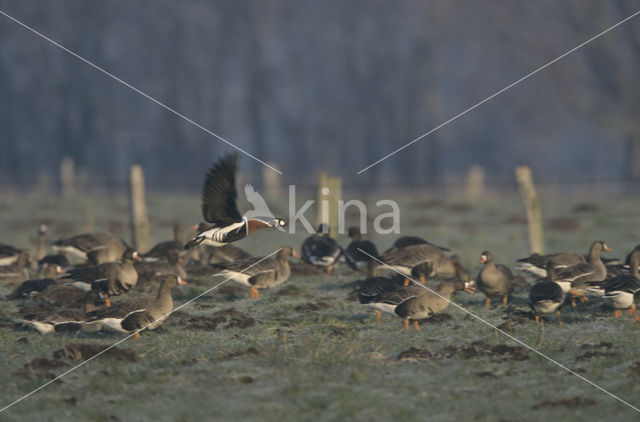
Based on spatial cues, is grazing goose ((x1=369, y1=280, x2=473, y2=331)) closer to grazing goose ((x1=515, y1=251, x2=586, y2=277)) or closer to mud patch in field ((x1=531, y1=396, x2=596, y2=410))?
grazing goose ((x1=515, y1=251, x2=586, y2=277))

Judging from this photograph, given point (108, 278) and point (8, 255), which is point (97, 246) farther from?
point (108, 278)

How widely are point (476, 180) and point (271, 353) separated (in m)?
37.3

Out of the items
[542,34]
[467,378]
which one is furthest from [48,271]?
[542,34]

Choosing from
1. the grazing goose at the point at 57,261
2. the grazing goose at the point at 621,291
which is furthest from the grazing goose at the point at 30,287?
the grazing goose at the point at 621,291

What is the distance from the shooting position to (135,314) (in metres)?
12.1

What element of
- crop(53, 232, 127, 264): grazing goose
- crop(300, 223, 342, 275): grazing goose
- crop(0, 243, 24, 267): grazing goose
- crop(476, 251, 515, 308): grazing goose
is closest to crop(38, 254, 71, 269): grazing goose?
crop(53, 232, 127, 264): grazing goose

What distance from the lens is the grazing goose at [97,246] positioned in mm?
17891

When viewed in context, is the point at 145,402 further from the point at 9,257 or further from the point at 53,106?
the point at 53,106

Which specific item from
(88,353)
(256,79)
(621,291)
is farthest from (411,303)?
(256,79)

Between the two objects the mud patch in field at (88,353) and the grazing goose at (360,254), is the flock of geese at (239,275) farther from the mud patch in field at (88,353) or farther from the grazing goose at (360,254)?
the mud patch in field at (88,353)

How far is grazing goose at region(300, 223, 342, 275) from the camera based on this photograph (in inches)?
714

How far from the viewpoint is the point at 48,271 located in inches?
675

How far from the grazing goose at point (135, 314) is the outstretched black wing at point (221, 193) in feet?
5.87

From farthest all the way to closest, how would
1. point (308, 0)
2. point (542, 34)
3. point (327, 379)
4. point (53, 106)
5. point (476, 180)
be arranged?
point (308, 0) → point (53, 106) → point (542, 34) → point (476, 180) → point (327, 379)
